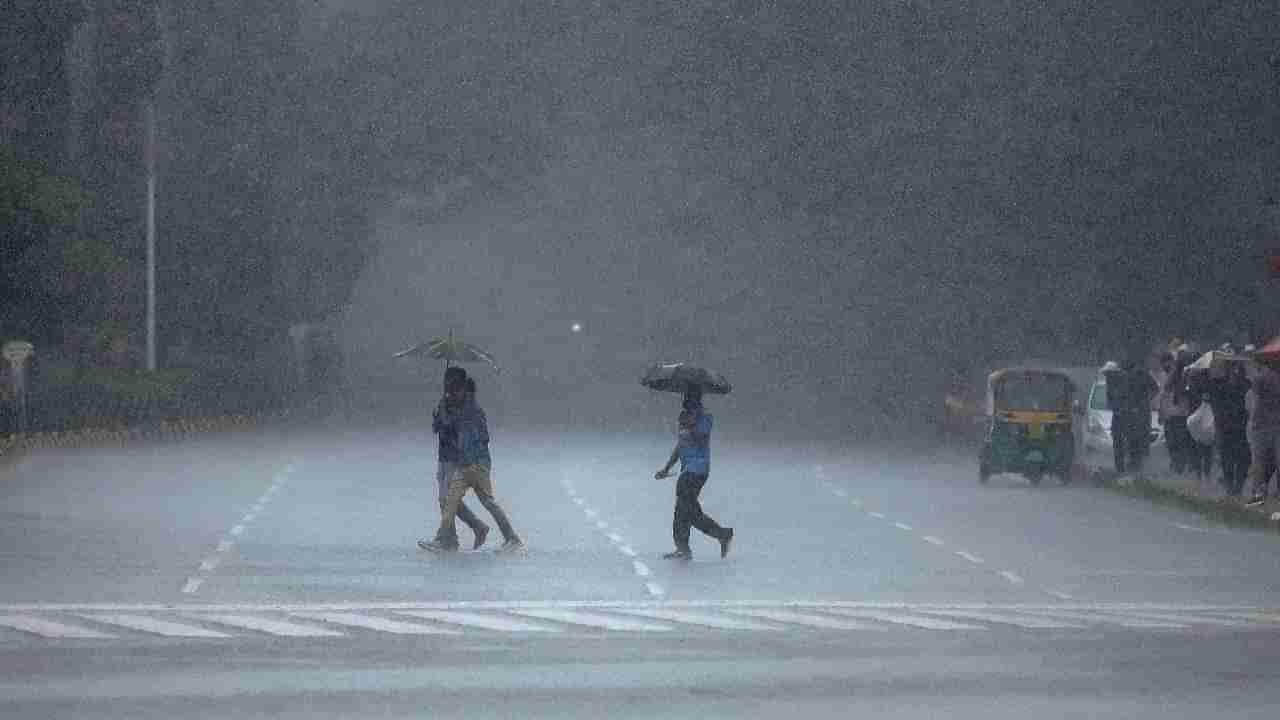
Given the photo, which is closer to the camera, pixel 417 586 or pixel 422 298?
pixel 417 586

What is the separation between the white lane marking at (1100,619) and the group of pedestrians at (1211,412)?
13324 millimetres

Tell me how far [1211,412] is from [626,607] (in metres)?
19.8

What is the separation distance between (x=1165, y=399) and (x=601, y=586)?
21298 millimetres

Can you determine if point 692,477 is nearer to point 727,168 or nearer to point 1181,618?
point 1181,618

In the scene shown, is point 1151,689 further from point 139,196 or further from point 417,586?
point 139,196

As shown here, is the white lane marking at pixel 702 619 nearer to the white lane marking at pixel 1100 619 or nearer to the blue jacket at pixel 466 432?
the white lane marking at pixel 1100 619

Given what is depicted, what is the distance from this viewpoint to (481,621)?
1950 cm

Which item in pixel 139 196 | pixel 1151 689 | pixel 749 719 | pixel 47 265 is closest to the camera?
pixel 749 719

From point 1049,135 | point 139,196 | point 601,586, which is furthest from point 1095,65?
point 601,586

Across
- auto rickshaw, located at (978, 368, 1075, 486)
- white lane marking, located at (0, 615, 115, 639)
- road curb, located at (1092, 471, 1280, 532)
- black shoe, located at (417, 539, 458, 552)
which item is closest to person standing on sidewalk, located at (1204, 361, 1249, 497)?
road curb, located at (1092, 471, 1280, 532)

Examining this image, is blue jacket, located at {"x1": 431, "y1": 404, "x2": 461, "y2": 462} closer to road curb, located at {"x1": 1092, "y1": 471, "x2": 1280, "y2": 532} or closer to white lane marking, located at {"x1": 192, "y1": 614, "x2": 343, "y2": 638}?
white lane marking, located at {"x1": 192, "y1": 614, "x2": 343, "y2": 638}

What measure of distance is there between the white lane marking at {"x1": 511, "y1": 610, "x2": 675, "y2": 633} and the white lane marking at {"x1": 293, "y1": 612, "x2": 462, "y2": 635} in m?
1.04

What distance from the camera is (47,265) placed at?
198ft

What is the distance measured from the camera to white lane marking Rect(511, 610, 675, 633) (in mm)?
18984
